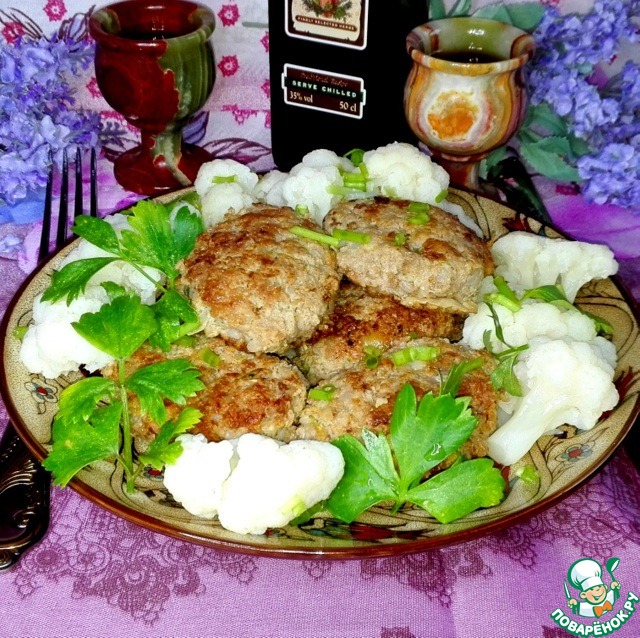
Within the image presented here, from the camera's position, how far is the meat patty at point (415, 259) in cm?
150

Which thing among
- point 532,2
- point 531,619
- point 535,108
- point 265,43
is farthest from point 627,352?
point 265,43

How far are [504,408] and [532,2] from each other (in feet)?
4.93

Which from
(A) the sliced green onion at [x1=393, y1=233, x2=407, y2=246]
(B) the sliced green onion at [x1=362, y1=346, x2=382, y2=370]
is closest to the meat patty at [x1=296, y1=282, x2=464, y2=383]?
(B) the sliced green onion at [x1=362, y1=346, x2=382, y2=370]

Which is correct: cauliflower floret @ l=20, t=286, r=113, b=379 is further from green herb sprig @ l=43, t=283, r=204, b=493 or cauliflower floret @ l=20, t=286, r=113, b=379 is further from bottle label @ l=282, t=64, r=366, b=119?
bottle label @ l=282, t=64, r=366, b=119

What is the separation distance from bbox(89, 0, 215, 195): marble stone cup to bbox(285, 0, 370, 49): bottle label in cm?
24

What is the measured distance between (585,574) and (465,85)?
1245 millimetres

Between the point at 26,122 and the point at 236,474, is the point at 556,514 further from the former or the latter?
the point at 26,122

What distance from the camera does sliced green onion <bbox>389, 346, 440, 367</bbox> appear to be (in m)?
1.38

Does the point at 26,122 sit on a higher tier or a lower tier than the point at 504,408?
higher

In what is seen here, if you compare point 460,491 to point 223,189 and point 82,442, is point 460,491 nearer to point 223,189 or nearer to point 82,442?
point 82,442

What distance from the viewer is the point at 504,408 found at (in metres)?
1.44

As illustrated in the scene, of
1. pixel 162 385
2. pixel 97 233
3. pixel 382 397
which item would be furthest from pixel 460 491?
pixel 97 233

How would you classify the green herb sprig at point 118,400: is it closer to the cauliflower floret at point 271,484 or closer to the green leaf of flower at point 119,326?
the green leaf of flower at point 119,326

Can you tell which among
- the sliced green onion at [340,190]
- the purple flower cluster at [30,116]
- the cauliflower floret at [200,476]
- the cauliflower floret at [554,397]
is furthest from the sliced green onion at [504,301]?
the purple flower cluster at [30,116]
